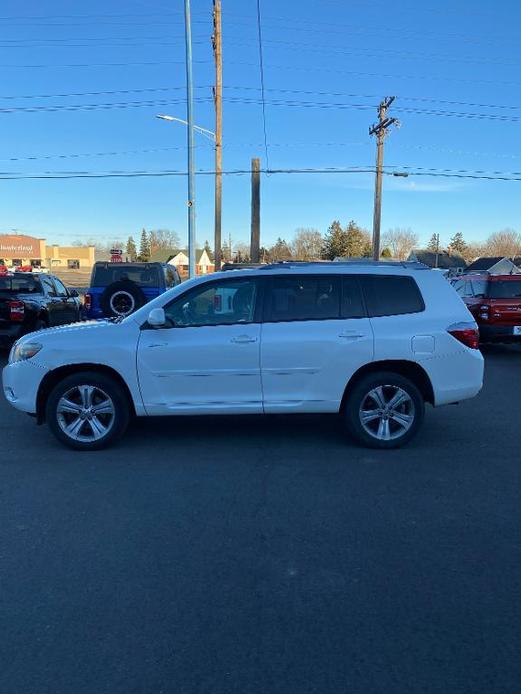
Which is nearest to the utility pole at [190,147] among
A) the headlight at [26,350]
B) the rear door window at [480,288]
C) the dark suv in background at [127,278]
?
the dark suv in background at [127,278]

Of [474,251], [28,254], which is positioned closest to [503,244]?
[474,251]

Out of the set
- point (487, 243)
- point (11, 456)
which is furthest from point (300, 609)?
point (487, 243)

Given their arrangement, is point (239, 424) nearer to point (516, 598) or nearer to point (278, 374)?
point (278, 374)

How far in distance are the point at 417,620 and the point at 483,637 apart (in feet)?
1.05

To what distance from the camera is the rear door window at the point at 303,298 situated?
5.86m

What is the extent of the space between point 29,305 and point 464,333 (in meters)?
8.18

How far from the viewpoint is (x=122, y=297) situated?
10914 millimetres

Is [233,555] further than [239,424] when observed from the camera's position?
→ No

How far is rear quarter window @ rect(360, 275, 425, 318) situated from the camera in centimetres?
593

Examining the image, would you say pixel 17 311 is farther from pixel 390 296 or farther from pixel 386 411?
pixel 386 411

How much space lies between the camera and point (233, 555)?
365cm

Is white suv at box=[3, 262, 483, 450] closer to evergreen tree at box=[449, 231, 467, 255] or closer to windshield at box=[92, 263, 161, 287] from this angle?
windshield at box=[92, 263, 161, 287]

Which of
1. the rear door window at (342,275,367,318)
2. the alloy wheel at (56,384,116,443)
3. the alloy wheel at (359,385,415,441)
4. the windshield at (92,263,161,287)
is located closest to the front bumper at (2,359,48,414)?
the alloy wheel at (56,384,116,443)

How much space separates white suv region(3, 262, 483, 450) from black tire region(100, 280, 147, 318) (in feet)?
15.6
